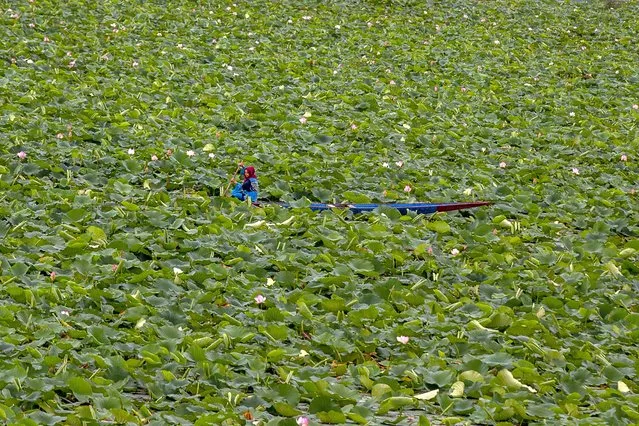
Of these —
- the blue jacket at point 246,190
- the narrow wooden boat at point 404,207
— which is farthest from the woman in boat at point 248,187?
the narrow wooden boat at point 404,207

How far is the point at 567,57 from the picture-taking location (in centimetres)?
982

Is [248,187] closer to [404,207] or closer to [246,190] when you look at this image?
[246,190]

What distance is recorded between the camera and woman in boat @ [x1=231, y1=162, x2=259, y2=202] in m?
5.32

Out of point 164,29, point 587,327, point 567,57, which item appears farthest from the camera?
point 567,57

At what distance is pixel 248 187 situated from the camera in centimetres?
536

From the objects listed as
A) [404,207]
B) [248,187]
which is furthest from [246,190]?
[404,207]

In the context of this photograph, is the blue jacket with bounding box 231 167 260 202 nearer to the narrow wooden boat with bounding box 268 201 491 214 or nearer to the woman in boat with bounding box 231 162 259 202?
the woman in boat with bounding box 231 162 259 202

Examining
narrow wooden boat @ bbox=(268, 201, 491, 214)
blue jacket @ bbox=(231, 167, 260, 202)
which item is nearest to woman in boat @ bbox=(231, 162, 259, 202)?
blue jacket @ bbox=(231, 167, 260, 202)

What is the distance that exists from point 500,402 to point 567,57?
701 cm

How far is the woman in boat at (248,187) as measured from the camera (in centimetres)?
532

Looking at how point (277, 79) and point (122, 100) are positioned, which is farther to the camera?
point (277, 79)

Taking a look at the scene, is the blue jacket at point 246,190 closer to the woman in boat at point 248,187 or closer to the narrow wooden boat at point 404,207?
the woman in boat at point 248,187

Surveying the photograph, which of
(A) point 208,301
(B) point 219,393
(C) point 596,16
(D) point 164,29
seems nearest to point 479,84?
(D) point 164,29

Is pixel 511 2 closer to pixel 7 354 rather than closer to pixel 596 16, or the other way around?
pixel 596 16
